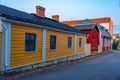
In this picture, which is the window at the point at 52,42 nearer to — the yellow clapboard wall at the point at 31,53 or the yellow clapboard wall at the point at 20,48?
the yellow clapboard wall at the point at 31,53

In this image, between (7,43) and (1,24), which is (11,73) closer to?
(7,43)

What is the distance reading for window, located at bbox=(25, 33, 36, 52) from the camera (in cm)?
1305

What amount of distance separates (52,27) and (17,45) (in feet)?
15.9

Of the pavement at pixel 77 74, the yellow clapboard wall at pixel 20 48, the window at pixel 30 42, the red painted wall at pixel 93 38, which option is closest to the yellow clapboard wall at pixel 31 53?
the yellow clapboard wall at pixel 20 48

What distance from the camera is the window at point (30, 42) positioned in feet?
42.8

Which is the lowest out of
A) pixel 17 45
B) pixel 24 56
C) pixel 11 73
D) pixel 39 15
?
pixel 11 73

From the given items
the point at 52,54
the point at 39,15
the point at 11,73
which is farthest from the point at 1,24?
the point at 39,15

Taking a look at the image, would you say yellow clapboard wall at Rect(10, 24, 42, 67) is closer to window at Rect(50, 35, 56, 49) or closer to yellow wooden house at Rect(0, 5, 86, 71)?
yellow wooden house at Rect(0, 5, 86, 71)

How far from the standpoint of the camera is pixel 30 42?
13.5 m

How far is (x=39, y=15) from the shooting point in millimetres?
19312

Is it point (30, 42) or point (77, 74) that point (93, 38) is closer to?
point (30, 42)

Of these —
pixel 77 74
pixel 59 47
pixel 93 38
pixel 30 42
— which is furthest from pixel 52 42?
pixel 93 38

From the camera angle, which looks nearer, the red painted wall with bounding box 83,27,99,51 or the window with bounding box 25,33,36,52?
the window with bounding box 25,33,36,52

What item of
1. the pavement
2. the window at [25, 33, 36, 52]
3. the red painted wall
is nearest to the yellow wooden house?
the window at [25, 33, 36, 52]
